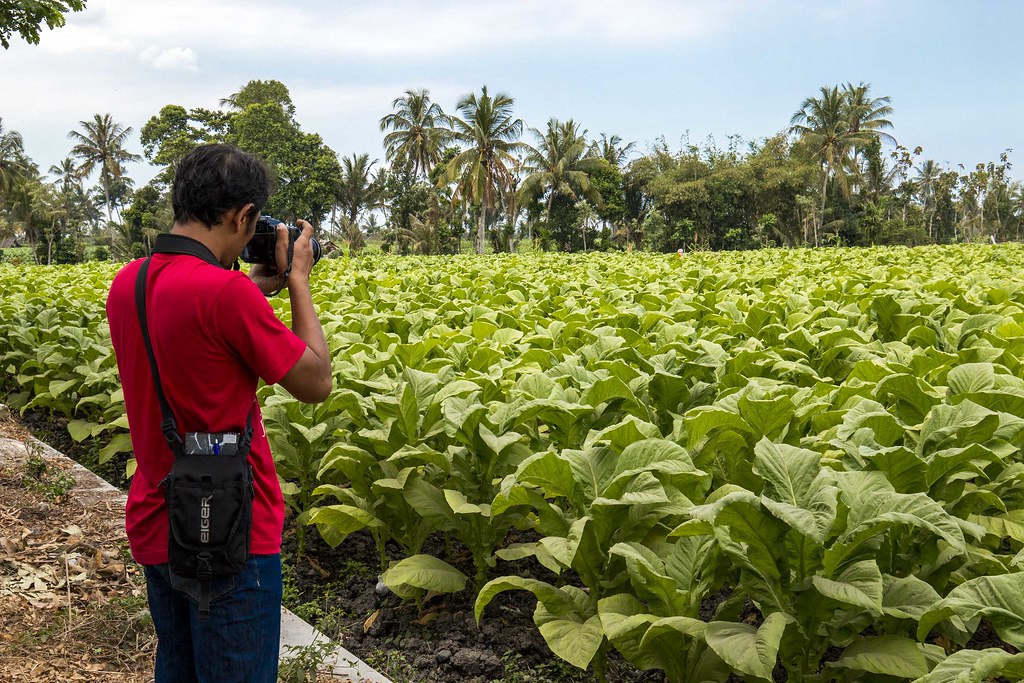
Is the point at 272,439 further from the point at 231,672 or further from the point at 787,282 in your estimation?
the point at 787,282

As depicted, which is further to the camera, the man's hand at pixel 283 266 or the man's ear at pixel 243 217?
the man's hand at pixel 283 266

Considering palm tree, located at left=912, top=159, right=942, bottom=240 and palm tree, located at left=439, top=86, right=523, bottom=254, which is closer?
palm tree, located at left=439, top=86, right=523, bottom=254

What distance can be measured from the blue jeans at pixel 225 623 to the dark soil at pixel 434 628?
46.8 inches

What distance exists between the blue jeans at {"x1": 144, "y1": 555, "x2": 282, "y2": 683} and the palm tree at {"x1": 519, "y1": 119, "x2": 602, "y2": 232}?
5498cm

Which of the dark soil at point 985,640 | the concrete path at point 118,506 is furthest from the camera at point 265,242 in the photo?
the dark soil at point 985,640

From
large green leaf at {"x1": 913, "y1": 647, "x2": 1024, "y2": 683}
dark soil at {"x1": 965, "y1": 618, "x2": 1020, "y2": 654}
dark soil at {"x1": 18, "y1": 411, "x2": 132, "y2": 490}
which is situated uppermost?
large green leaf at {"x1": 913, "y1": 647, "x2": 1024, "y2": 683}

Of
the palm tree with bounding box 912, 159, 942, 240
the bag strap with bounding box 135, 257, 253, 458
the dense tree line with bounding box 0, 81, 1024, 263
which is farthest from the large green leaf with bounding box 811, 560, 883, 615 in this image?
the palm tree with bounding box 912, 159, 942, 240

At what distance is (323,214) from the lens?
63.2 m

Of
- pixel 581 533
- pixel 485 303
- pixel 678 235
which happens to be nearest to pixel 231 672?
pixel 581 533

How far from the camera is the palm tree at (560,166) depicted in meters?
56.6

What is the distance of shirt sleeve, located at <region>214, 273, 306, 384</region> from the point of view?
1.99 m

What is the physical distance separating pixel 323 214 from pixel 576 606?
62.8m

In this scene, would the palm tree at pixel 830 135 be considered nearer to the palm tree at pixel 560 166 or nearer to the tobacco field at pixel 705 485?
the palm tree at pixel 560 166

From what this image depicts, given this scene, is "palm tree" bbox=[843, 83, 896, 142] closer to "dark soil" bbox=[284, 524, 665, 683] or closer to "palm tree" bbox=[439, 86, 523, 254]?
"palm tree" bbox=[439, 86, 523, 254]
